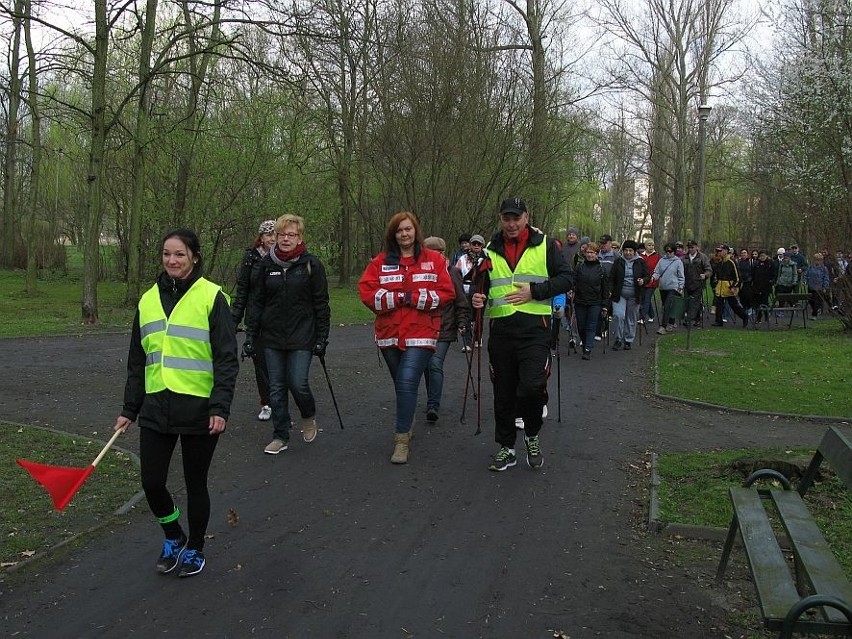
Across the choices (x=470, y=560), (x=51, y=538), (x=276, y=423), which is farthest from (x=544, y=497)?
(x=51, y=538)

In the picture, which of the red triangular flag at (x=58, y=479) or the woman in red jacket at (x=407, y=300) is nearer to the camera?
the red triangular flag at (x=58, y=479)

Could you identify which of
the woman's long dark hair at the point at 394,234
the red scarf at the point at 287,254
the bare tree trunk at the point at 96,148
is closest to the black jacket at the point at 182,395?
the red scarf at the point at 287,254

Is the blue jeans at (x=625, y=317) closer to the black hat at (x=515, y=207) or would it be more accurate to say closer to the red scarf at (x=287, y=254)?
the black hat at (x=515, y=207)

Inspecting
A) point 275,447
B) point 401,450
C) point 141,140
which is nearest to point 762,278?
point 141,140

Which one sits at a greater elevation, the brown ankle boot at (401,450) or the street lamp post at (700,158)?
the street lamp post at (700,158)

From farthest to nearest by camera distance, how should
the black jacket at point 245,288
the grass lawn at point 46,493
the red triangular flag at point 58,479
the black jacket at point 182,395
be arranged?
the black jacket at point 245,288, the grass lawn at point 46,493, the black jacket at point 182,395, the red triangular flag at point 58,479

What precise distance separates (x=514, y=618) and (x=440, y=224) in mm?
21659

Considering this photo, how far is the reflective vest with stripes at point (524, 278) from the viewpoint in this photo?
6.48 metres

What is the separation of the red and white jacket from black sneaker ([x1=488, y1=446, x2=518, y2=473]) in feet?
3.53

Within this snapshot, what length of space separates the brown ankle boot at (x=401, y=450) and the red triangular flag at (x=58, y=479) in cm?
305

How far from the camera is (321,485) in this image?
20.6ft

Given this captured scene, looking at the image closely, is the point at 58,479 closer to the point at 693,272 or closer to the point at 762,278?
the point at 693,272

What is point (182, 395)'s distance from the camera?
4371 millimetres

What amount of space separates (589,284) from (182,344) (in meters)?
10.4
